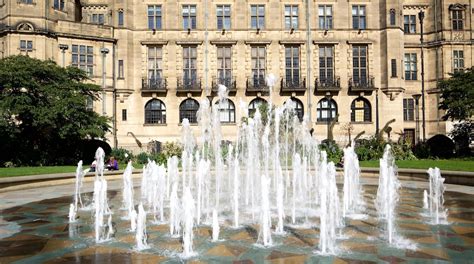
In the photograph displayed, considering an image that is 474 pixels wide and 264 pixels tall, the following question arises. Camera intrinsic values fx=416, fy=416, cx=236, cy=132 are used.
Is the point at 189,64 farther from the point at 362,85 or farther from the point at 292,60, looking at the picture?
the point at 362,85

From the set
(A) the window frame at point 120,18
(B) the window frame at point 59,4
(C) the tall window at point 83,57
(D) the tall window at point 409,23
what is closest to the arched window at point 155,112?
(C) the tall window at point 83,57

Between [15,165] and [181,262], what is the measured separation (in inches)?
1020

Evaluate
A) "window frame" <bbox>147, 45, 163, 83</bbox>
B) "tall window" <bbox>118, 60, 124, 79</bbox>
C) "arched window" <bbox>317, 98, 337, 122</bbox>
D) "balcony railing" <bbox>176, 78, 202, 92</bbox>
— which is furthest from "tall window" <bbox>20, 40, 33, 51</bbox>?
"arched window" <bbox>317, 98, 337, 122</bbox>

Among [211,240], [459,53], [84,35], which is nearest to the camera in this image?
[211,240]

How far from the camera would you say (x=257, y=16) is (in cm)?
4197

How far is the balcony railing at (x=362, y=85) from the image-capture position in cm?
4109

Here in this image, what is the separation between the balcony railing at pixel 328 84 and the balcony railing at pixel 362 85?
1.28 m

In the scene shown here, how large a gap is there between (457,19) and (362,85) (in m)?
14.7

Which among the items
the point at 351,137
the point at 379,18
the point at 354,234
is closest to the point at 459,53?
the point at 379,18

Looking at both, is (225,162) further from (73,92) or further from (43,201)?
(43,201)

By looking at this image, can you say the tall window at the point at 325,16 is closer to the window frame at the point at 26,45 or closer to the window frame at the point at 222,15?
the window frame at the point at 222,15

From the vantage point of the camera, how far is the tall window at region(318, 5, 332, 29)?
138ft

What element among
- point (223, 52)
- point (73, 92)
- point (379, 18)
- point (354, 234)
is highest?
point (379, 18)

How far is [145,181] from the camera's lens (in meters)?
17.2
